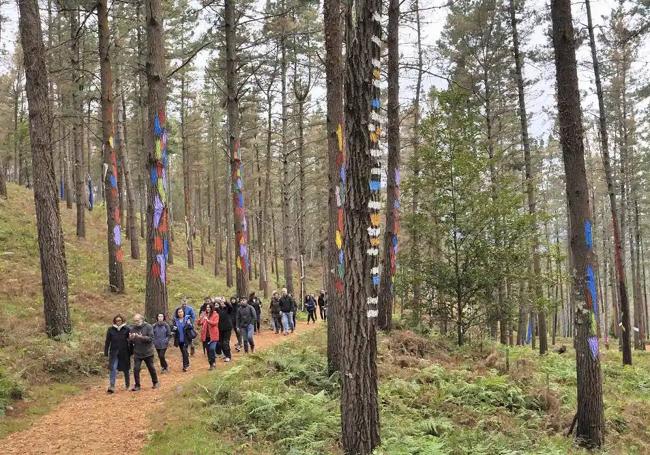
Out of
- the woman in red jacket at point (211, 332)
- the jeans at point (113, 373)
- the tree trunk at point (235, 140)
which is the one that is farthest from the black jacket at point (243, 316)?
the jeans at point (113, 373)

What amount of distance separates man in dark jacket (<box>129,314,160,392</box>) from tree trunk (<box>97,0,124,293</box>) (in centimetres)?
679

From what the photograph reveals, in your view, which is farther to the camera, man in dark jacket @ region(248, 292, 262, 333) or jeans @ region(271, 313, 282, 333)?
jeans @ region(271, 313, 282, 333)

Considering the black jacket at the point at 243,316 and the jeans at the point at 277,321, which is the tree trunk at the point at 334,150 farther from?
the jeans at the point at 277,321

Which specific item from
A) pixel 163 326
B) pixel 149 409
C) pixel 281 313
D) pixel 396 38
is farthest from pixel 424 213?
pixel 149 409

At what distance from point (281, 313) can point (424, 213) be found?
22.2 ft

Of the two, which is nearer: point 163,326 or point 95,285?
point 163,326

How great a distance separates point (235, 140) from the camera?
15844 millimetres

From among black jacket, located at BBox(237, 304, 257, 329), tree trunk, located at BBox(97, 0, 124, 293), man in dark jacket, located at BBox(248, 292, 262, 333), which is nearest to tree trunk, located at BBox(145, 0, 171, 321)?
black jacket, located at BBox(237, 304, 257, 329)

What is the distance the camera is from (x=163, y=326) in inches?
448

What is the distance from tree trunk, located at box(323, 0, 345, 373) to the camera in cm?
925

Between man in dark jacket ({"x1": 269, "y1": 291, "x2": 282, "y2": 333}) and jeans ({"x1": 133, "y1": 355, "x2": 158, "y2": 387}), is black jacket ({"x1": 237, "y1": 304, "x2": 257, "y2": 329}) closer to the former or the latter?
man in dark jacket ({"x1": 269, "y1": 291, "x2": 282, "y2": 333})

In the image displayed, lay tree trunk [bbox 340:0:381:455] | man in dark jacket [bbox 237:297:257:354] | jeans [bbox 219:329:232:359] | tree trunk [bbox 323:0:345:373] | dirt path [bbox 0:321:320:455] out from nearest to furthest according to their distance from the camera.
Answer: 1. tree trunk [bbox 340:0:381:455]
2. dirt path [bbox 0:321:320:455]
3. tree trunk [bbox 323:0:345:373]
4. jeans [bbox 219:329:232:359]
5. man in dark jacket [bbox 237:297:257:354]

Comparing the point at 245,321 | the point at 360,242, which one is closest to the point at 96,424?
the point at 360,242

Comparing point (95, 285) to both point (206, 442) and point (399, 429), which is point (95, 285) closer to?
point (206, 442)
